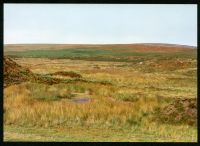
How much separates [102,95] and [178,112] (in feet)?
5.18

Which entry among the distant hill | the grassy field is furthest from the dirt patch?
the distant hill

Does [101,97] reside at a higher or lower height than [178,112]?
higher

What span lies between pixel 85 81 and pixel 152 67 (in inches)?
56.1

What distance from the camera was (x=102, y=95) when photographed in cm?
1095

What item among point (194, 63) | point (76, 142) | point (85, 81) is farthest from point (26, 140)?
point (194, 63)

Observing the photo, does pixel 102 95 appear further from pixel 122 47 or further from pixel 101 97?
pixel 122 47

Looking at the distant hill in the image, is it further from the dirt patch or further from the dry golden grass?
the dirt patch

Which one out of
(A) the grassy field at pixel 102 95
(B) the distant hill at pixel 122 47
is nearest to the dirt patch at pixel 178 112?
(A) the grassy field at pixel 102 95

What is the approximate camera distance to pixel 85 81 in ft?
36.3

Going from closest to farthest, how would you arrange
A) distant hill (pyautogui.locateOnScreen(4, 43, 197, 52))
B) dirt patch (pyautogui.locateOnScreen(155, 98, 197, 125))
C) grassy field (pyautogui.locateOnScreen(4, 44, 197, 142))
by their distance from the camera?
grassy field (pyautogui.locateOnScreen(4, 44, 197, 142))
dirt patch (pyautogui.locateOnScreen(155, 98, 197, 125))
distant hill (pyautogui.locateOnScreen(4, 43, 197, 52))

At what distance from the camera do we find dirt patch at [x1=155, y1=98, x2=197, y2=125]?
1084cm

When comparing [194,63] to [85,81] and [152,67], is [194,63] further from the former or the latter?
[85,81]

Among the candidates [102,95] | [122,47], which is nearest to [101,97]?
[102,95]

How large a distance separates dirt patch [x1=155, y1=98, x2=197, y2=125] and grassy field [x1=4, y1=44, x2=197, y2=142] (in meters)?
0.02
